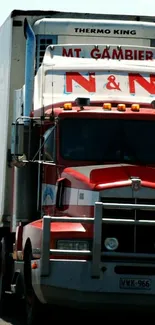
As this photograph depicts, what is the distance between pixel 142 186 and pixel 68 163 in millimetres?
1209

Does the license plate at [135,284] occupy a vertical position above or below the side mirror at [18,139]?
below

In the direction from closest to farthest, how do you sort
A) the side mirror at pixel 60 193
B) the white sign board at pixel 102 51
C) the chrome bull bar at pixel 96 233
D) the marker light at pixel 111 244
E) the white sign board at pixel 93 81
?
the chrome bull bar at pixel 96 233, the marker light at pixel 111 244, the side mirror at pixel 60 193, the white sign board at pixel 93 81, the white sign board at pixel 102 51

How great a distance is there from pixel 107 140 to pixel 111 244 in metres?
1.60

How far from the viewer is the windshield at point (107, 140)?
13078 millimetres

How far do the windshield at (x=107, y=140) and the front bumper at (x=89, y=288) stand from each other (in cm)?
168

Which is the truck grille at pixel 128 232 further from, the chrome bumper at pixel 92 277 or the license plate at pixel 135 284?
the license plate at pixel 135 284

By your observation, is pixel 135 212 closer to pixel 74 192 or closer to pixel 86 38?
pixel 74 192

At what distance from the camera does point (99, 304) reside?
1209 centimetres

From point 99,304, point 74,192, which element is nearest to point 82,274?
point 99,304

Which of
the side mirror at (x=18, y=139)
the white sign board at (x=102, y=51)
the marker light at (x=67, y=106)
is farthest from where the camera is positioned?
the white sign board at (x=102, y=51)

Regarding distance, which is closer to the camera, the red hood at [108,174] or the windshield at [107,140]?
the red hood at [108,174]

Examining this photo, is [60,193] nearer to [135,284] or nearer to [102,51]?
[135,284]

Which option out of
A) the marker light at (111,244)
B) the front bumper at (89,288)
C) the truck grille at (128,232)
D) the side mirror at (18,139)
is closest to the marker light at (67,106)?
the side mirror at (18,139)

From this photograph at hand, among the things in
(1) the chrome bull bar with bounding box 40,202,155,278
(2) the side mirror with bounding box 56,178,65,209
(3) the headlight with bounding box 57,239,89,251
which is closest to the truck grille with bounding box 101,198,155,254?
(1) the chrome bull bar with bounding box 40,202,155,278
